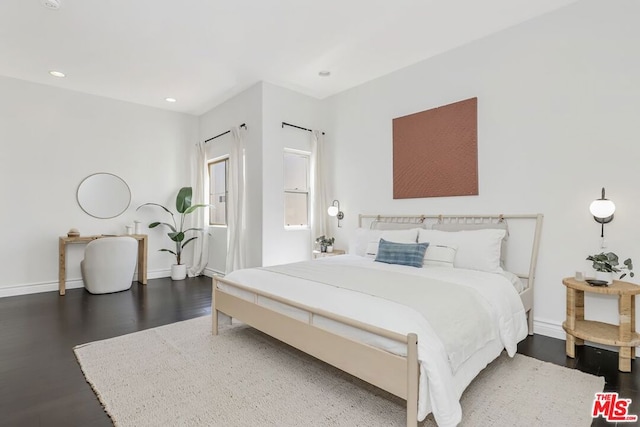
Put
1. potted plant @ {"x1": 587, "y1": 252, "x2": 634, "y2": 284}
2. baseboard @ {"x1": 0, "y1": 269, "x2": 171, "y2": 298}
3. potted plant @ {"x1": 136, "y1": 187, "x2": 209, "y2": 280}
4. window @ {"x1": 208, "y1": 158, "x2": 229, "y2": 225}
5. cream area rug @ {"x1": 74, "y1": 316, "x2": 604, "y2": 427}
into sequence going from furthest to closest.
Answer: window @ {"x1": 208, "y1": 158, "x2": 229, "y2": 225} → potted plant @ {"x1": 136, "y1": 187, "x2": 209, "y2": 280} → baseboard @ {"x1": 0, "y1": 269, "x2": 171, "y2": 298} → potted plant @ {"x1": 587, "y1": 252, "x2": 634, "y2": 284} → cream area rug @ {"x1": 74, "y1": 316, "x2": 604, "y2": 427}

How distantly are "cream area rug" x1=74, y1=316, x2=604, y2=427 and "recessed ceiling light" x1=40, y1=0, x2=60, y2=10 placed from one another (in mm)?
3012

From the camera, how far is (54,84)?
4.75 meters

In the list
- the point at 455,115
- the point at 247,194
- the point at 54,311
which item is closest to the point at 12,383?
the point at 54,311

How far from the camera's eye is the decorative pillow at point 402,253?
124 inches

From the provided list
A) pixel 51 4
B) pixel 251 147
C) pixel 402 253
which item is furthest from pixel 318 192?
pixel 51 4

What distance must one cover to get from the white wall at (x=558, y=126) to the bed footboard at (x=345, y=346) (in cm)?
224

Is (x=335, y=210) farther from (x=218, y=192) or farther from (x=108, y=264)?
(x=108, y=264)

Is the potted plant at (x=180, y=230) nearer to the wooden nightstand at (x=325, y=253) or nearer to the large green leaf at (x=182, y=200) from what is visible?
the large green leaf at (x=182, y=200)

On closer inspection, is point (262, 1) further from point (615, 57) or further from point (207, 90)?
point (615, 57)

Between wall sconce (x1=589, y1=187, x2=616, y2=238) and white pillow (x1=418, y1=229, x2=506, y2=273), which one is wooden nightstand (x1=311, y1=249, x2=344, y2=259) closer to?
white pillow (x1=418, y1=229, x2=506, y2=273)

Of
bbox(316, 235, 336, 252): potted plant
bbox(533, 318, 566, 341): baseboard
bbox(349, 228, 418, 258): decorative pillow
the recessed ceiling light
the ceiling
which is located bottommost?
bbox(533, 318, 566, 341): baseboard

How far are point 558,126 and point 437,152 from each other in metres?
1.16

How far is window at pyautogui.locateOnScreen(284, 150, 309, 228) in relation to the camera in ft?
16.3

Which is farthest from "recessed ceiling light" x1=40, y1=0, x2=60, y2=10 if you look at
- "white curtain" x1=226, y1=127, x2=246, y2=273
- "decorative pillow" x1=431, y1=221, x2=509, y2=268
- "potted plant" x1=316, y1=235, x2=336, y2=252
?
"decorative pillow" x1=431, y1=221, x2=509, y2=268
